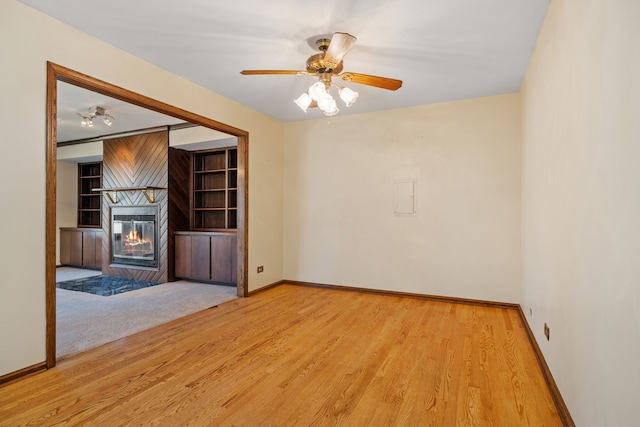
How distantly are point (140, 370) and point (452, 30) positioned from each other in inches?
143

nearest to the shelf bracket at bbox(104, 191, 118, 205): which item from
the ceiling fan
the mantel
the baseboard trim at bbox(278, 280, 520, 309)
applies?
the mantel

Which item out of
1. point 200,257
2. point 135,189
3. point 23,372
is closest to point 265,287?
point 200,257

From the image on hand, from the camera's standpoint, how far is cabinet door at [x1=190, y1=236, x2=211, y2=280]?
5.51m

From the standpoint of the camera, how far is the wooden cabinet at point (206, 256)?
5344mm

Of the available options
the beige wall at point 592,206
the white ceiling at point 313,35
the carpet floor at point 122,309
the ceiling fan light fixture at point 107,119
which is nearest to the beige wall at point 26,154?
the white ceiling at point 313,35

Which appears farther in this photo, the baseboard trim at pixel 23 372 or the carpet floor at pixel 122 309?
the carpet floor at pixel 122 309

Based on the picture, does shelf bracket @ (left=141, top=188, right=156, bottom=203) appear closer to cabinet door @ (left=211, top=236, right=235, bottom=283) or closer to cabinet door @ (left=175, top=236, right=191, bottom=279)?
cabinet door @ (left=175, top=236, right=191, bottom=279)

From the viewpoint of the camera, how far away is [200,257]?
5566mm

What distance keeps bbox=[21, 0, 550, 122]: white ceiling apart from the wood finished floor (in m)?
2.68

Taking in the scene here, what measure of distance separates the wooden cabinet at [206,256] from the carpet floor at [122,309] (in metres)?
0.17

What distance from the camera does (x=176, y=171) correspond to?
588 centimetres

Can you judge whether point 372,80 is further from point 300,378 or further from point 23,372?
point 23,372

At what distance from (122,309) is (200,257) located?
1689 mm

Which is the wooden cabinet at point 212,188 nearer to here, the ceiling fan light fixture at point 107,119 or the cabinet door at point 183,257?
the cabinet door at point 183,257
